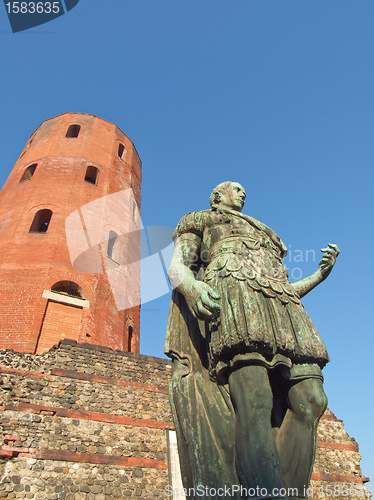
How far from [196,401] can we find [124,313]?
38.4ft

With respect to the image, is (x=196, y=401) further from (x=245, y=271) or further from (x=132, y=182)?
(x=132, y=182)

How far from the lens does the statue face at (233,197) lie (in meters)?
2.99

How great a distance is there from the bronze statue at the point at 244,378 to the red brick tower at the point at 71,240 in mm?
9446

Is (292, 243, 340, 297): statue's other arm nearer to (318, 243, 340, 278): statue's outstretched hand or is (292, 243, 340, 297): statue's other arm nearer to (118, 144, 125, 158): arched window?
(318, 243, 340, 278): statue's outstretched hand

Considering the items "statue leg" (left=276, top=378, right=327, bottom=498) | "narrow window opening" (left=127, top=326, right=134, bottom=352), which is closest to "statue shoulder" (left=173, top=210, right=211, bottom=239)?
"statue leg" (left=276, top=378, right=327, bottom=498)

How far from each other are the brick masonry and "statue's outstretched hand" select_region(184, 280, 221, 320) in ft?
19.7

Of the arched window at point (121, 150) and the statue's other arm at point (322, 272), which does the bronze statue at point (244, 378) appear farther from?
the arched window at point (121, 150)

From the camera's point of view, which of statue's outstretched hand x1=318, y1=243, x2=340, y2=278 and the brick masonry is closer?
statue's outstretched hand x1=318, y1=243, x2=340, y2=278

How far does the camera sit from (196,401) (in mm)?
→ 2176

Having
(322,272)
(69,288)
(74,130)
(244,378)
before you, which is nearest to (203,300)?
(244,378)

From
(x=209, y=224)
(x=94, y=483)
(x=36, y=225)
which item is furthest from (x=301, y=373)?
(x=36, y=225)

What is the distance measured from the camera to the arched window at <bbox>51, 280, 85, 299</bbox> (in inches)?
488

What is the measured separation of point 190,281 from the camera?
230 cm

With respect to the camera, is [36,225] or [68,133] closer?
[36,225]
